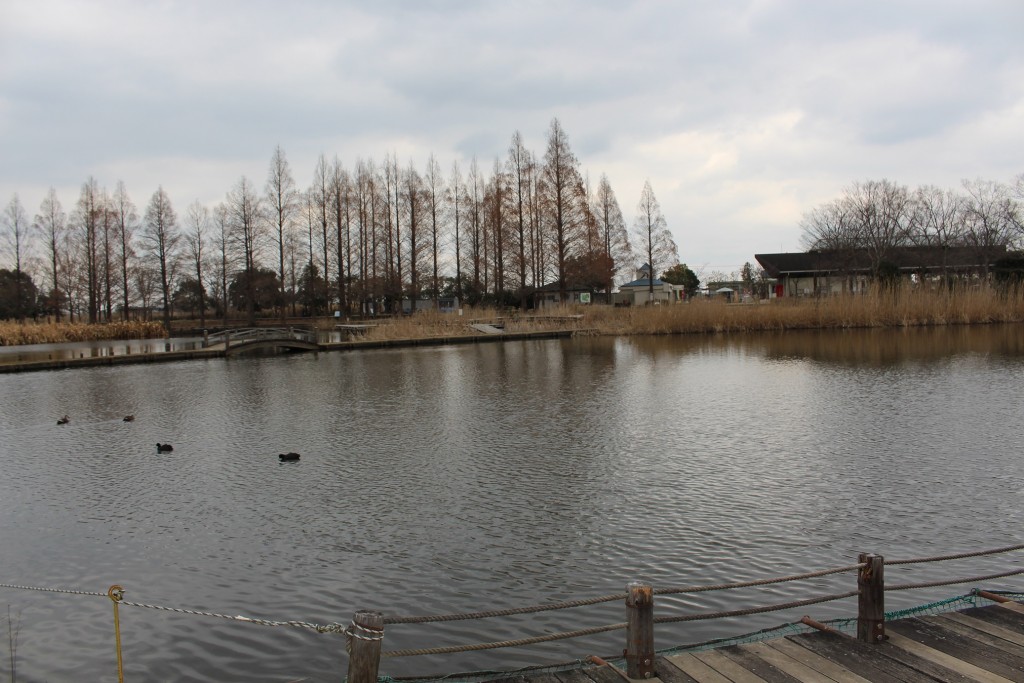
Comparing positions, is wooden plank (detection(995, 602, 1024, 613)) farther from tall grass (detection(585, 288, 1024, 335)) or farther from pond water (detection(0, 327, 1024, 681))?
tall grass (detection(585, 288, 1024, 335))

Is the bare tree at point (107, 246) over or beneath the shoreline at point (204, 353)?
over

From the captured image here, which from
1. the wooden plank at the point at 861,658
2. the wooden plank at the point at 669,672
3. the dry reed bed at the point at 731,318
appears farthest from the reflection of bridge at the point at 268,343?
the wooden plank at the point at 861,658

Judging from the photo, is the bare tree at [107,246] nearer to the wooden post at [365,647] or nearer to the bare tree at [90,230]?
the bare tree at [90,230]

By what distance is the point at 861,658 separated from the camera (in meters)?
4.34

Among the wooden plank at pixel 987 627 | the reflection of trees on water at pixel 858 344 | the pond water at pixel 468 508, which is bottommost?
the pond water at pixel 468 508

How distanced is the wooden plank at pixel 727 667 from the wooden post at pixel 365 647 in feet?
6.61

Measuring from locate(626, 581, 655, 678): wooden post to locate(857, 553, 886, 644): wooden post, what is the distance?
4.70ft

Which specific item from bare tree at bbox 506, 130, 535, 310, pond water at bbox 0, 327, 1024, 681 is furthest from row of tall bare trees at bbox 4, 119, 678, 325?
pond water at bbox 0, 327, 1024, 681

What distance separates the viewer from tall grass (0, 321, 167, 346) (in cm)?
4078

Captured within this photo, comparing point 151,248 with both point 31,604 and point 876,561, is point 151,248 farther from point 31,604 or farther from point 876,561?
point 876,561

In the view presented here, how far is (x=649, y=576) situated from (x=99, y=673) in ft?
14.7

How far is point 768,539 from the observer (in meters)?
7.35

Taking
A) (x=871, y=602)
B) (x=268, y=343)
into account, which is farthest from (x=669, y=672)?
(x=268, y=343)

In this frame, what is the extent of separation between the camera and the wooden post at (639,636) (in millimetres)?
4082
